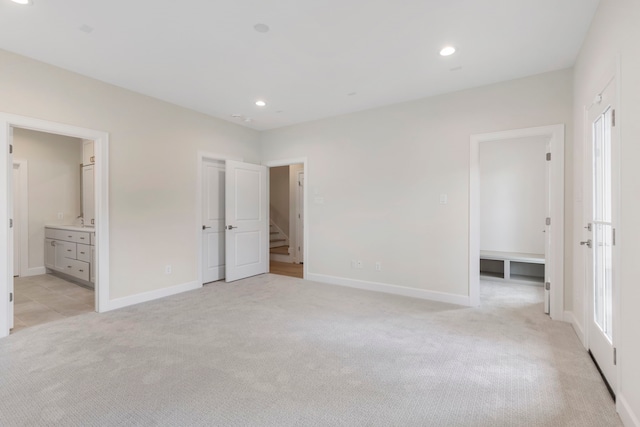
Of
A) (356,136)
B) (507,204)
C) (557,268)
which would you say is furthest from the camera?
(507,204)

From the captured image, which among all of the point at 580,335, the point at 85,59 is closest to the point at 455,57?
the point at 580,335

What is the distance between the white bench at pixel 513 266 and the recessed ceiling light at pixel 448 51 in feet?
11.2

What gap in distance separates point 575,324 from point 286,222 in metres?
6.32

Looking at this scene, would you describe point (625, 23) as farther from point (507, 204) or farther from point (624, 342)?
point (507, 204)

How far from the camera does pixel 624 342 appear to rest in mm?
1740

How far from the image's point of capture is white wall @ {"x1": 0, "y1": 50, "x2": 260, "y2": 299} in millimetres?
3074

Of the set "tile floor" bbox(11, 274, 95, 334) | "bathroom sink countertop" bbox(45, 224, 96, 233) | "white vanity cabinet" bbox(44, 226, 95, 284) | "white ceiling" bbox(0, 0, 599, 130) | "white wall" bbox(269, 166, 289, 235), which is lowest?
"tile floor" bbox(11, 274, 95, 334)

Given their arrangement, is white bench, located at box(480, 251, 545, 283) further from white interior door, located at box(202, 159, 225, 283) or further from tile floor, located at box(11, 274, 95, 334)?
tile floor, located at box(11, 274, 95, 334)

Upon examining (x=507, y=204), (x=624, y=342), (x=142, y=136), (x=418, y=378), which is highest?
(x=142, y=136)

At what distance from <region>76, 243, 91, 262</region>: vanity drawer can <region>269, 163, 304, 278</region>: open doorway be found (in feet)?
9.59

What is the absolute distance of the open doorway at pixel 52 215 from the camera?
4.67 metres

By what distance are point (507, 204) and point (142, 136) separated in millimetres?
5862

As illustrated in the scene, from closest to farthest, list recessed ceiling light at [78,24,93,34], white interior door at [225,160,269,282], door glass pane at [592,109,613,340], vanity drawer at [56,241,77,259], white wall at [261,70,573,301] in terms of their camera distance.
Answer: door glass pane at [592,109,613,340]
recessed ceiling light at [78,24,93,34]
white wall at [261,70,573,301]
vanity drawer at [56,241,77,259]
white interior door at [225,160,269,282]

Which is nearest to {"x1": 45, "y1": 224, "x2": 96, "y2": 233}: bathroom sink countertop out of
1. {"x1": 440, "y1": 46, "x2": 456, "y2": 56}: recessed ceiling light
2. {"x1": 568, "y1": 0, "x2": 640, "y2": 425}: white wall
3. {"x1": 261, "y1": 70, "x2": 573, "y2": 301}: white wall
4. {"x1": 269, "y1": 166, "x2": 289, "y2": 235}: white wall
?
{"x1": 261, "y1": 70, "x2": 573, "y2": 301}: white wall
